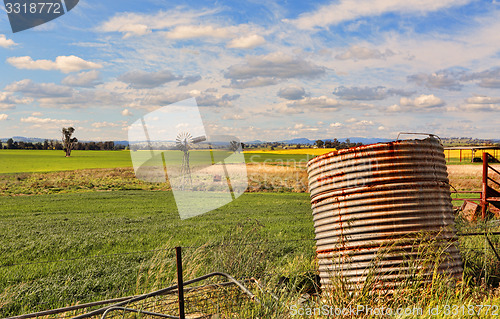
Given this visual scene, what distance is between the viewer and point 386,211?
4.62m

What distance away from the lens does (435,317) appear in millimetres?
3982

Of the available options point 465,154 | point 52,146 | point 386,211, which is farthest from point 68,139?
point 386,211

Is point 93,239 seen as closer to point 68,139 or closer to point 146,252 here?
point 146,252

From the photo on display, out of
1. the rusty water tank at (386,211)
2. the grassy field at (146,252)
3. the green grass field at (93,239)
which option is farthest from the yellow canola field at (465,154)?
the rusty water tank at (386,211)

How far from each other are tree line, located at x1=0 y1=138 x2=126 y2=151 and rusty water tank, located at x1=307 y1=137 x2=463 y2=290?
9686cm

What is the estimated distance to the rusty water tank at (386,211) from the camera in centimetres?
453

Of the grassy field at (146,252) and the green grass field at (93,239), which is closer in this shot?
the grassy field at (146,252)

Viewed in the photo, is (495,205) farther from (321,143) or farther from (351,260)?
(321,143)

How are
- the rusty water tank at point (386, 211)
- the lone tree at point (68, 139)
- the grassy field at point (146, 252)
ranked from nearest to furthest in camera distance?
1. the rusty water tank at point (386, 211)
2. the grassy field at point (146, 252)
3. the lone tree at point (68, 139)

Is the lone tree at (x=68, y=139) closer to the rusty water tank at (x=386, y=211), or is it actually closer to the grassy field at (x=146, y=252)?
the grassy field at (x=146, y=252)

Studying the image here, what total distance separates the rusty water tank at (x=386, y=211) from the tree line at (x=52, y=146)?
96.9 meters

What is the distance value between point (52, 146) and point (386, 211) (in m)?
109

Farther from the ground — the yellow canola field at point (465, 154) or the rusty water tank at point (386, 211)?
the rusty water tank at point (386, 211)

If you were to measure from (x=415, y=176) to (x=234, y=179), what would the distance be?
1656 inches
